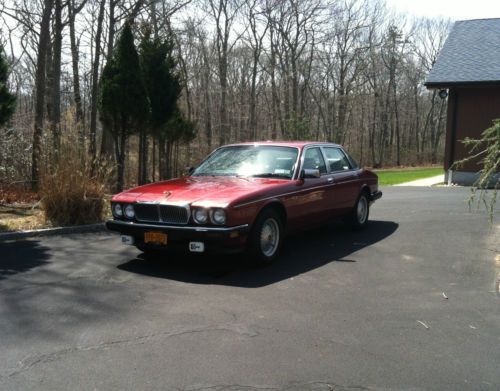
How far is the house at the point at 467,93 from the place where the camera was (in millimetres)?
17516

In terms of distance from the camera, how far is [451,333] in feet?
13.8

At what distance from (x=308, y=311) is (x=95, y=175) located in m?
5.75

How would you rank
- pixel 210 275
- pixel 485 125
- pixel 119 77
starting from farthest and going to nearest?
pixel 485 125 → pixel 119 77 → pixel 210 275

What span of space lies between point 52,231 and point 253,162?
3571 millimetres

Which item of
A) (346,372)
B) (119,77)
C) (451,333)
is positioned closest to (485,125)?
(119,77)

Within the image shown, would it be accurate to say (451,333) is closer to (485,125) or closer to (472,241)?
(472,241)

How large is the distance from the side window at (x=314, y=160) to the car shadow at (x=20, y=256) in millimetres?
3818

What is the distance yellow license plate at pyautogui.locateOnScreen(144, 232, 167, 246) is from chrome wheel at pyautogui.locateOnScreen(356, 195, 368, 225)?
3.91m

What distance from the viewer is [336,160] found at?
8484 millimetres

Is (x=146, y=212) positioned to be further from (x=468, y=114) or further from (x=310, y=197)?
(x=468, y=114)

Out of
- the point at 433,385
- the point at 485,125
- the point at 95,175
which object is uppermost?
the point at 485,125

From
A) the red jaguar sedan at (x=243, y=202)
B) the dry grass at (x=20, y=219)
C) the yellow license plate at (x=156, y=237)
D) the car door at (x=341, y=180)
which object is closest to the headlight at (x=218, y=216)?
the red jaguar sedan at (x=243, y=202)

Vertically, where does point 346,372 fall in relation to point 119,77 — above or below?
below

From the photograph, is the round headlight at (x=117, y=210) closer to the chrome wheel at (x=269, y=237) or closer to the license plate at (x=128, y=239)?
the license plate at (x=128, y=239)
